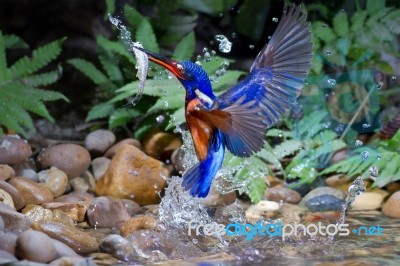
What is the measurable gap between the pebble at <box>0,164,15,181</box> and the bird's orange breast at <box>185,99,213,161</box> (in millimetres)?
1593

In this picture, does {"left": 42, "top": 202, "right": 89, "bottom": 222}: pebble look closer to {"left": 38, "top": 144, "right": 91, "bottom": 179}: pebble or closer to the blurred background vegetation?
{"left": 38, "top": 144, "right": 91, "bottom": 179}: pebble

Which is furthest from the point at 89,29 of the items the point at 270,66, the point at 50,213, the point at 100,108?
the point at 270,66

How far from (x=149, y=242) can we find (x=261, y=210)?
128cm

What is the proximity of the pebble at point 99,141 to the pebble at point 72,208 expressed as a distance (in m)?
1.17

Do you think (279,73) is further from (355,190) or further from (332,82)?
(332,82)

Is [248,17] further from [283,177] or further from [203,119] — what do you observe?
[203,119]

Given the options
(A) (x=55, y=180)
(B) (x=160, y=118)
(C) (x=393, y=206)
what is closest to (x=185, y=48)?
(B) (x=160, y=118)

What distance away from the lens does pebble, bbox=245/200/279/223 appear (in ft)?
13.7

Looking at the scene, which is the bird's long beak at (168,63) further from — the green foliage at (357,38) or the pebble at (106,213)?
the green foliage at (357,38)

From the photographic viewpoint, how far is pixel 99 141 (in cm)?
513

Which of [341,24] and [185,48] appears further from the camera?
[341,24]

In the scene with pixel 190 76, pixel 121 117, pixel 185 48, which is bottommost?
pixel 121 117

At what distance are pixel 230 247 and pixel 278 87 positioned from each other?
83cm

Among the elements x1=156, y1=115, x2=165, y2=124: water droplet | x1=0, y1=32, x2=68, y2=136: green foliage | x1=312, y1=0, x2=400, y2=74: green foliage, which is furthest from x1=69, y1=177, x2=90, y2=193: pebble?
x1=312, y1=0, x2=400, y2=74: green foliage
